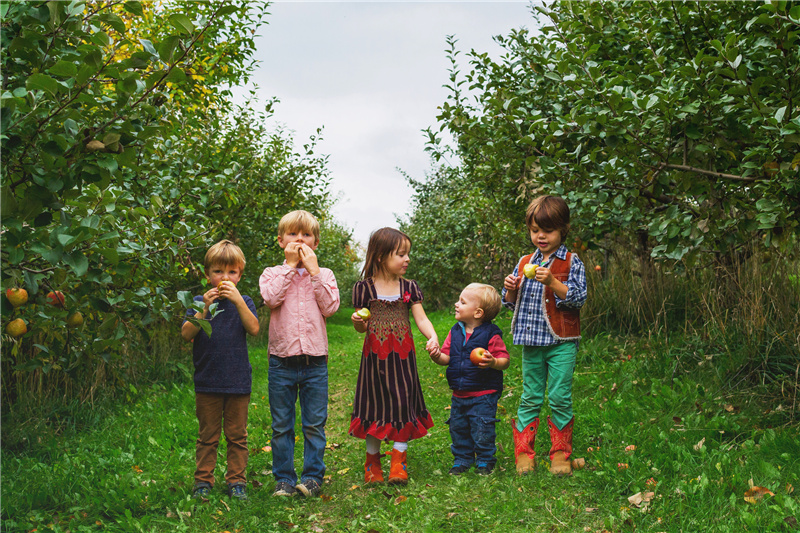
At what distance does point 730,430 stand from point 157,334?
241 inches

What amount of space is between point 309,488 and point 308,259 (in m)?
1.42

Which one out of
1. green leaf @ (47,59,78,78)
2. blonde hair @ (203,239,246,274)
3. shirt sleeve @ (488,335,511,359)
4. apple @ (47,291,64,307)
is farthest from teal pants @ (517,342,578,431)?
green leaf @ (47,59,78,78)

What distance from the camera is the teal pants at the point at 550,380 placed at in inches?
159

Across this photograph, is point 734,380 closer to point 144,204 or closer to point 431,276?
point 144,204

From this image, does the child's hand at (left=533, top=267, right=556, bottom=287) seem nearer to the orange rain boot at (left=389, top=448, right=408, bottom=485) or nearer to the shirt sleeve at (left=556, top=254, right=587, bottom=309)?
the shirt sleeve at (left=556, top=254, right=587, bottom=309)

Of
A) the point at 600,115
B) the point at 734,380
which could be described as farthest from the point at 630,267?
the point at 600,115

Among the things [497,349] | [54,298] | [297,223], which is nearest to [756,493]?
[497,349]

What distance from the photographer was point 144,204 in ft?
14.0

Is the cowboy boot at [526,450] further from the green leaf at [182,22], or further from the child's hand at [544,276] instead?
the green leaf at [182,22]

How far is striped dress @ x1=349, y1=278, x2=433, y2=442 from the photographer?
4117 mm

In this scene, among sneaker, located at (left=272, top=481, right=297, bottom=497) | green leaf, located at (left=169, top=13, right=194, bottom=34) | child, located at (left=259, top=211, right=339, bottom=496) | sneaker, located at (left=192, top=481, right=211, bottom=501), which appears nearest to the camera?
green leaf, located at (left=169, top=13, right=194, bottom=34)

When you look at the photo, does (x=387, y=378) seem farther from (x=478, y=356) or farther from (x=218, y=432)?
(x=218, y=432)

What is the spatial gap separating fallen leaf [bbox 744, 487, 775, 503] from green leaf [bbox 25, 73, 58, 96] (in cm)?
369

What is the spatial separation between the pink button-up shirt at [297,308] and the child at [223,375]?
0.54 ft
